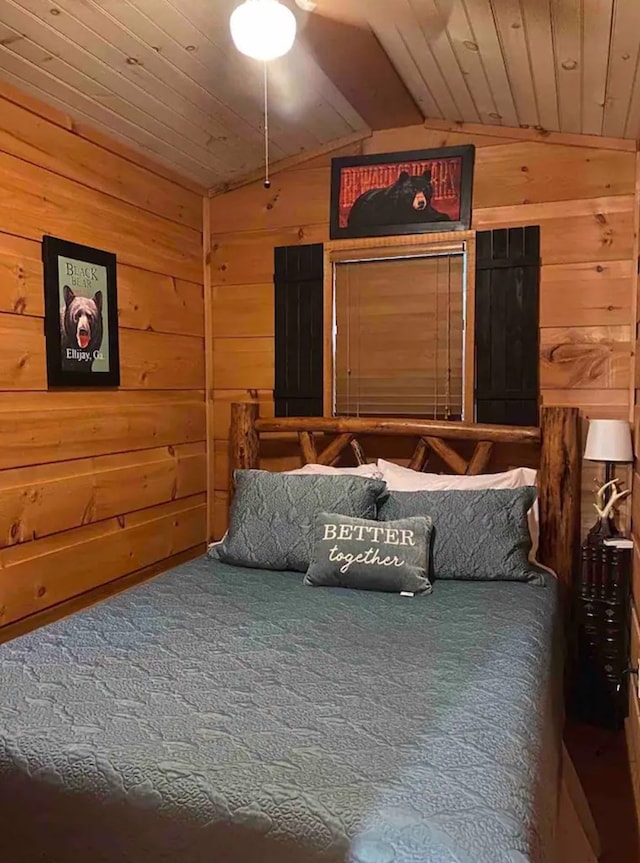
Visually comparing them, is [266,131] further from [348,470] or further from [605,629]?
[605,629]

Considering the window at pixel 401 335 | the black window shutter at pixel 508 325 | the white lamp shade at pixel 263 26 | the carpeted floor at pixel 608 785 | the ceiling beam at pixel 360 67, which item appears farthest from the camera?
the window at pixel 401 335

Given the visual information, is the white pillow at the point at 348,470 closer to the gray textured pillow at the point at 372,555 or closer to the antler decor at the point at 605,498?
the gray textured pillow at the point at 372,555

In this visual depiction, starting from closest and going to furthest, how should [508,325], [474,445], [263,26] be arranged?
1. [263,26]
2. [508,325]
3. [474,445]

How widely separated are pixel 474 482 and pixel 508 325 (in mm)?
677

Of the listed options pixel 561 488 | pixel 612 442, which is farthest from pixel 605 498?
pixel 612 442

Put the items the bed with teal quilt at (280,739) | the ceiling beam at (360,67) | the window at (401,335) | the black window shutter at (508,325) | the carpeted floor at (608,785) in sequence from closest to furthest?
1. the bed with teal quilt at (280,739)
2. the carpeted floor at (608,785)
3. the ceiling beam at (360,67)
4. the black window shutter at (508,325)
5. the window at (401,335)

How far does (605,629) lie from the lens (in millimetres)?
2652

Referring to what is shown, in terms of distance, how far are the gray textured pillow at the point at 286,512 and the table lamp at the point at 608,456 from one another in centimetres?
80

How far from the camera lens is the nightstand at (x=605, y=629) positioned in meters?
2.64

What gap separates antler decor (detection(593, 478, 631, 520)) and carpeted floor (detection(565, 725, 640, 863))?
0.80 meters

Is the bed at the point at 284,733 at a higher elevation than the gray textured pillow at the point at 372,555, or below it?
below

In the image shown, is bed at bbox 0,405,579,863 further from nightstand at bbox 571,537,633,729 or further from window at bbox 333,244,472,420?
window at bbox 333,244,472,420

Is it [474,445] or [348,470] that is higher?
[474,445]

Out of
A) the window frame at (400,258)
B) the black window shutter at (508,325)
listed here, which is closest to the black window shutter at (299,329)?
the window frame at (400,258)
